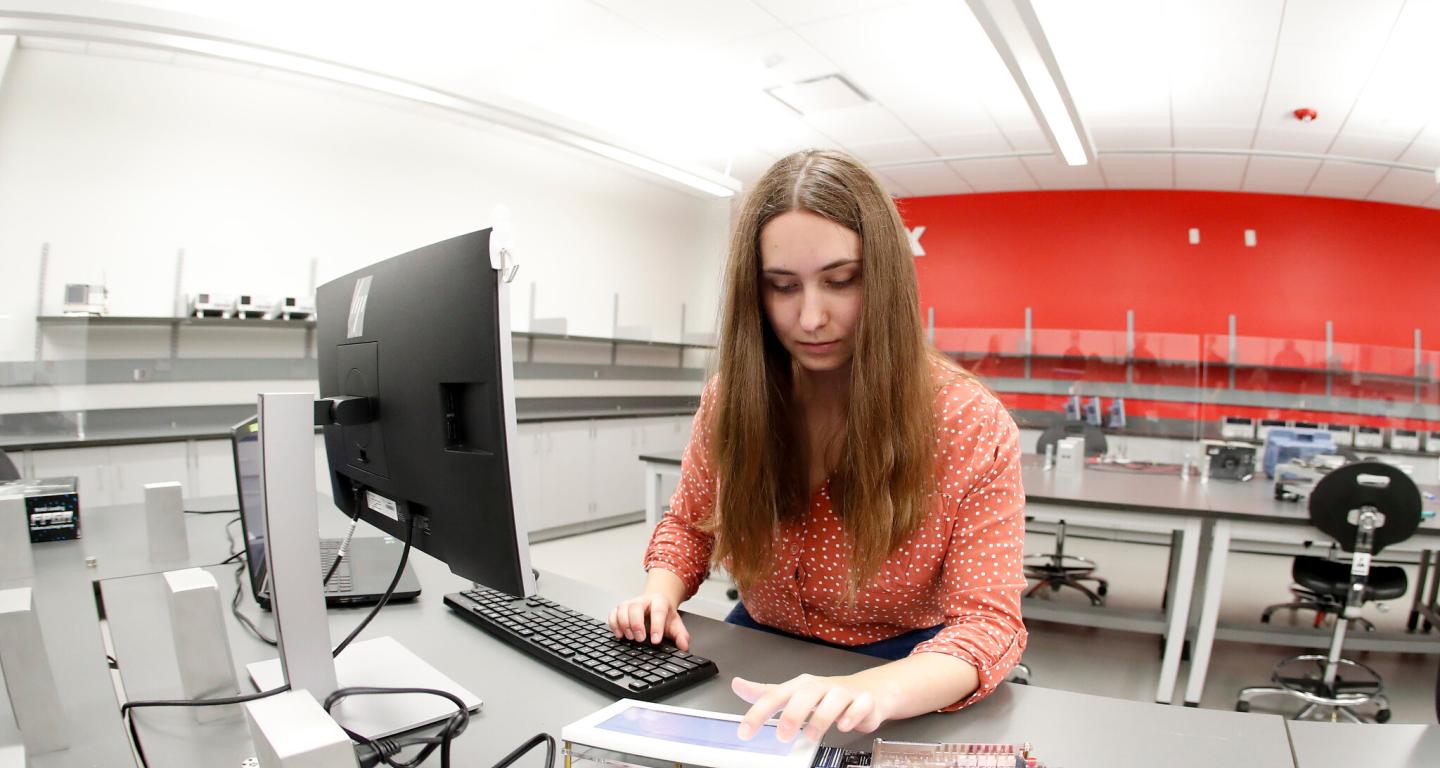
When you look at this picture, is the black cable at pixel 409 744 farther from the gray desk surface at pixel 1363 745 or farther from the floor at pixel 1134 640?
the floor at pixel 1134 640

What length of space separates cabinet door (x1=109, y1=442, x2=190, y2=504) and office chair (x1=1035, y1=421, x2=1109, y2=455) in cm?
483

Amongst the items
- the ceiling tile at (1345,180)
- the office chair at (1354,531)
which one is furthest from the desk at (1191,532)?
the ceiling tile at (1345,180)

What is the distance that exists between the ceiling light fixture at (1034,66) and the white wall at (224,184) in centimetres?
183

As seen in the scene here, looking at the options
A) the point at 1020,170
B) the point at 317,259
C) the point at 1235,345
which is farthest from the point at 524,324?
the point at 1235,345

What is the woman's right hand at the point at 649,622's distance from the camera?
979 millimetres

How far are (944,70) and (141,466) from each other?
458 centimetres

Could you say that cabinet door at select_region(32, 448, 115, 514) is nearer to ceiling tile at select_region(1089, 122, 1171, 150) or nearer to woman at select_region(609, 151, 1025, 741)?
woman at select_region(609, 151, 1025, 741)

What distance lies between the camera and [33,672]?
721 millimetres

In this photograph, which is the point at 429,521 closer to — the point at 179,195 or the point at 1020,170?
the point at 179,195

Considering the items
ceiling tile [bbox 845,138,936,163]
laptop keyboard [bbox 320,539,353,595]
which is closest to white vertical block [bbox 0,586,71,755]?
laptop keyboard [bbox 320,539,353,595]

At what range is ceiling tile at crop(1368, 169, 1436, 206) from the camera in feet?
16.4

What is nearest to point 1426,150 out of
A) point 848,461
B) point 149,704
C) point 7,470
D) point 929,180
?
point 929,180

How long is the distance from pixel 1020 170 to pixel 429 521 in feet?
19.5

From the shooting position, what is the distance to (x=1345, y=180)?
5.23 metres
